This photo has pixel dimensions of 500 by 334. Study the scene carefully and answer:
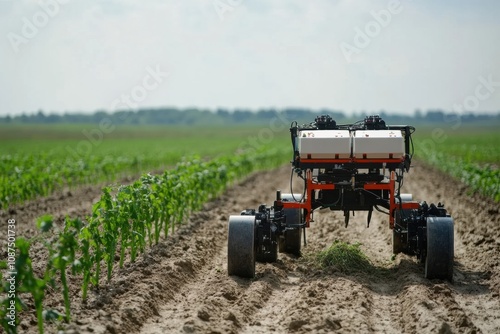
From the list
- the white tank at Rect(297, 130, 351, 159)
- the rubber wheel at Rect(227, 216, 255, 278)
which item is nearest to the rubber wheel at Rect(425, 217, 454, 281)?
the white tank at Rect(297, 130, 351, 159)

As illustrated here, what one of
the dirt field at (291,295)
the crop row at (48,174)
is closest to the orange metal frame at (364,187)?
the dirt field at (291,295)

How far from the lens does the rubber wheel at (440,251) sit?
1020cm

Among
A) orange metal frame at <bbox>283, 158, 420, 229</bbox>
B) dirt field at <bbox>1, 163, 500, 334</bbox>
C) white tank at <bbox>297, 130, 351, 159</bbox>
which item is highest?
white tank at <bbox>297, 130, 351, 159</bbox>

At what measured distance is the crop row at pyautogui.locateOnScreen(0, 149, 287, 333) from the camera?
737 centimetres

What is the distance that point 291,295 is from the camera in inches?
387

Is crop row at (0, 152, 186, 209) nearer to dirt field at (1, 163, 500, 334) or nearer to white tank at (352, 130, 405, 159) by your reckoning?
dirt field at (1, 163, 500, 334)

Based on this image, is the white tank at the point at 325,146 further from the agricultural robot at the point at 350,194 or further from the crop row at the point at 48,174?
the crop row at the point at 48,174

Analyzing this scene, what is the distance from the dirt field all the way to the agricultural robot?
36cm

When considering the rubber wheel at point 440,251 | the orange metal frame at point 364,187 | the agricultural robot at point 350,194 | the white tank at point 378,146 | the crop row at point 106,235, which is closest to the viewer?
the crop row at point 106,235

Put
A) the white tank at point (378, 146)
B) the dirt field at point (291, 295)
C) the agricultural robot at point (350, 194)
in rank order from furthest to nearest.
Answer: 1. the white tank at point (378, 146)
2. the agricultural robot at point (350, 194)
3. the dirt field at point (291, 295)

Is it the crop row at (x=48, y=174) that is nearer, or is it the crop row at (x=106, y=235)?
the crop row at (x=106, y=235)

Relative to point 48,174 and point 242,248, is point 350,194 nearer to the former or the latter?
point 242,248

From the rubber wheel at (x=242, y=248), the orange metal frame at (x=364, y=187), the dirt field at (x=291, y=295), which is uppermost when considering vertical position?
the orange metal frame at (x=364, y=187)

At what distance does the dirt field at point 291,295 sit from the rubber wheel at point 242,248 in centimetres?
17
